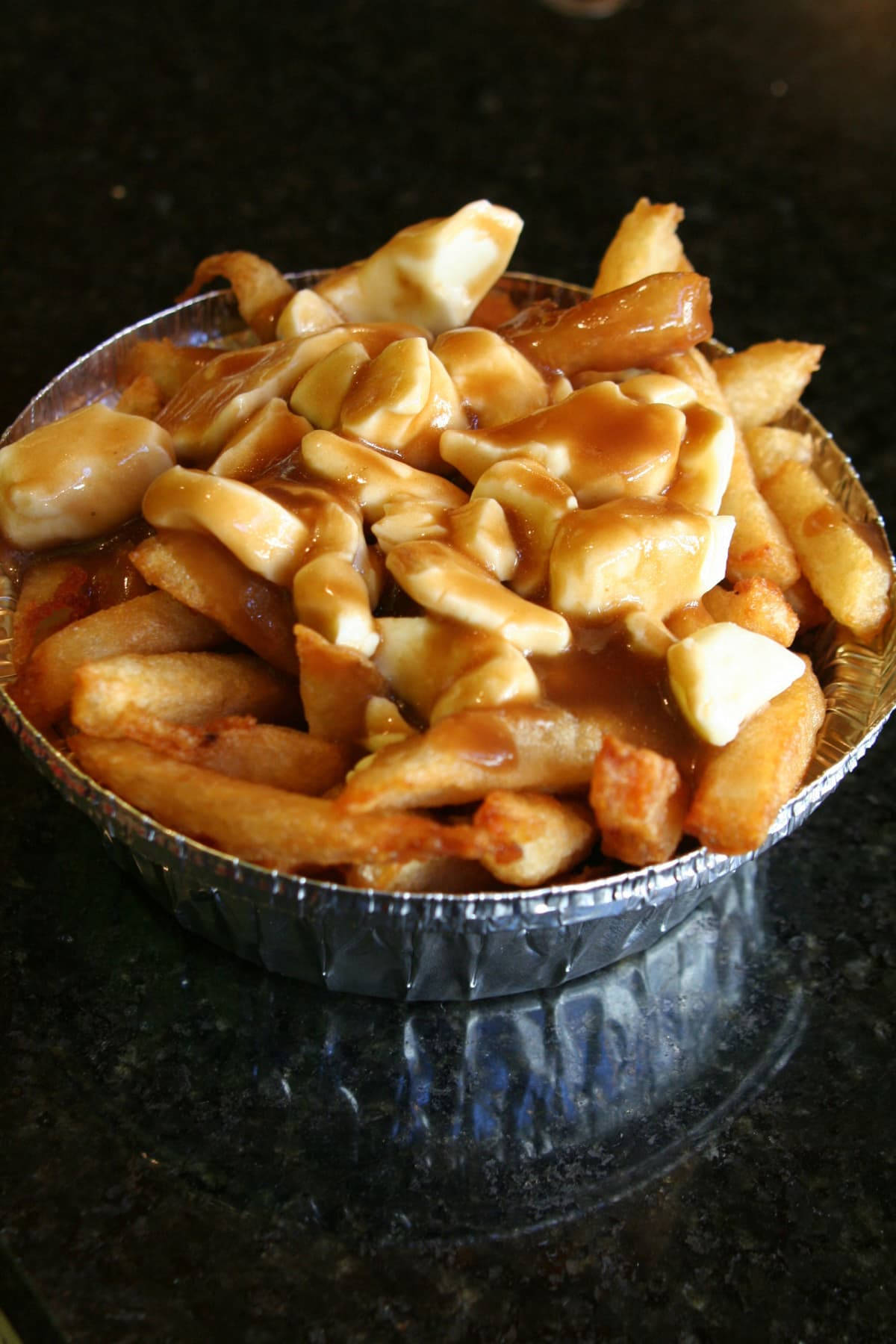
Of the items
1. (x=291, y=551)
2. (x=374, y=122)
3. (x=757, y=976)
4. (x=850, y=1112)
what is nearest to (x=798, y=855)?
(x=757, y=976)

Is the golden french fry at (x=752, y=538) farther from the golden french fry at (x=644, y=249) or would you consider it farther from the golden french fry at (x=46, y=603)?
the golden french fry at (x=46, y=603)

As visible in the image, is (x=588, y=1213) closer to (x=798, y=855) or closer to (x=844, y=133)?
(x=798, y=855)

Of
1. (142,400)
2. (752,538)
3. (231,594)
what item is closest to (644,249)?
(752,538)

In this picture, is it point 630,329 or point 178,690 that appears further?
point 630,329

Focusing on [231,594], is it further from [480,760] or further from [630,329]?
A: [630,329]

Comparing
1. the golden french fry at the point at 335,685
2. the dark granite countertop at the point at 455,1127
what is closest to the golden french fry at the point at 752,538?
the dark granite countertop at the point at 455,1127

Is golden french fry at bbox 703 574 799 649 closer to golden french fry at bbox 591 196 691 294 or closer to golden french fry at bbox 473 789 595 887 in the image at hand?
golden french fry at bbox 473 789 595 887
